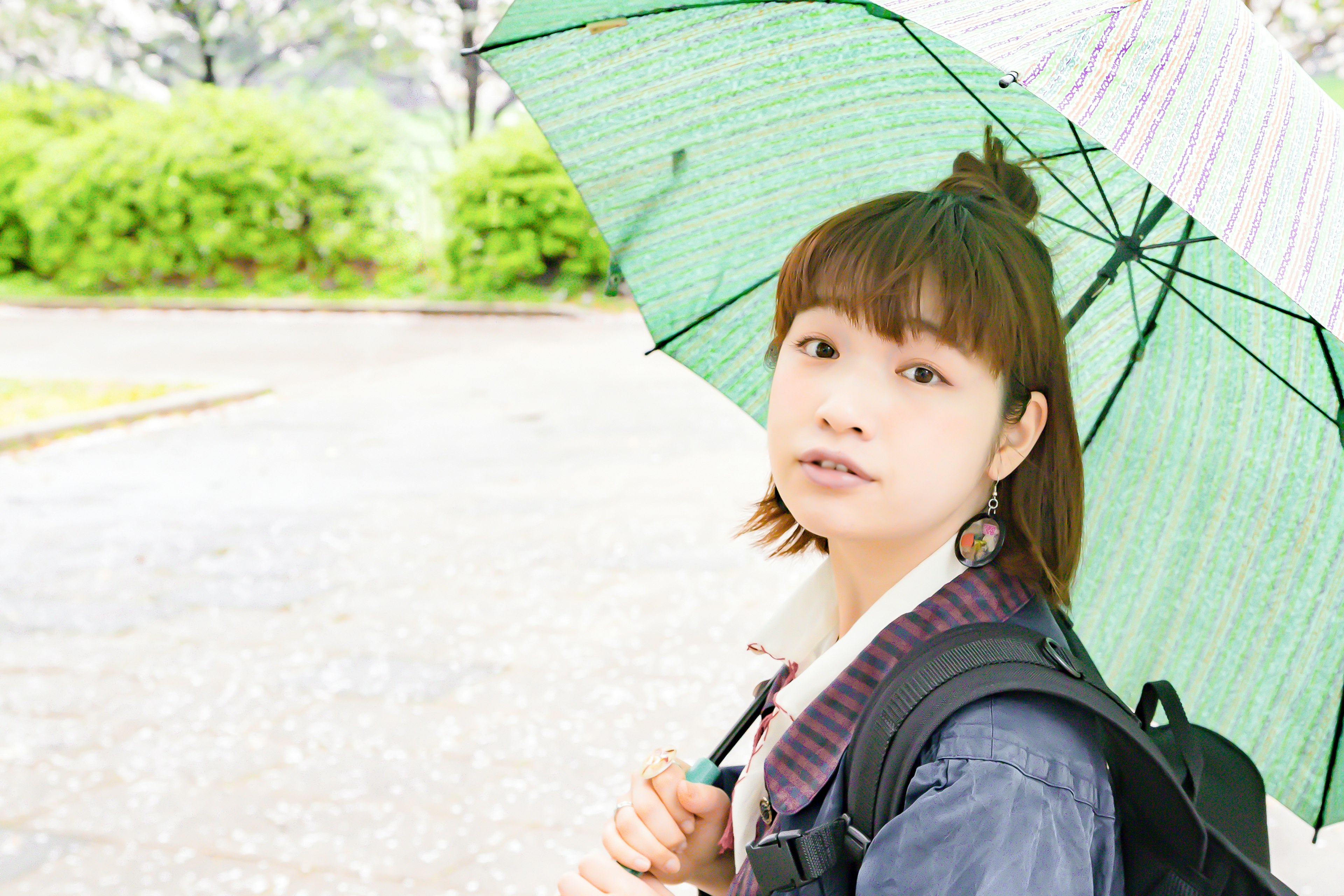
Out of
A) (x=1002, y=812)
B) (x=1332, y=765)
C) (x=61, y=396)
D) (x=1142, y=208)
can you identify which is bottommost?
(x=61, y=396)

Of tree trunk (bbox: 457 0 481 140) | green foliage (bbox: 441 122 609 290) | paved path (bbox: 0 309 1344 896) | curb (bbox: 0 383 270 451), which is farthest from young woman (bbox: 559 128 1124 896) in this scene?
tree trunk (bbox: 457 0 481 140)

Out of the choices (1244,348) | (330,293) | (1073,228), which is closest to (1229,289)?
(1244,348)

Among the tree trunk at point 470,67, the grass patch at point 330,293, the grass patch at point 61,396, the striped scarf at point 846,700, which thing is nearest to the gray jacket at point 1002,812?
the striped scarf at point 846,700

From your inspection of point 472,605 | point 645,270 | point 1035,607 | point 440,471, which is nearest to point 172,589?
point 472,605

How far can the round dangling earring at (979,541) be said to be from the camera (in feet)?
4.68

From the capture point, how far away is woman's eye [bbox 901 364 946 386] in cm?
137

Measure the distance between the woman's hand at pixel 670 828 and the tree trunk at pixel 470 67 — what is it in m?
22.7

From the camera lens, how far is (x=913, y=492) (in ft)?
4.49

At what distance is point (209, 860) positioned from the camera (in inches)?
129

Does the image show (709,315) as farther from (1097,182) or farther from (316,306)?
(316,306)

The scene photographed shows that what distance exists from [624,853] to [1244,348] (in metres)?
1.06

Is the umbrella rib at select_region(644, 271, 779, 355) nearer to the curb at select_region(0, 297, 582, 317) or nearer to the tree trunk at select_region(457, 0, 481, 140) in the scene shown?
the curb at select_region(0, 297, 582, 317)

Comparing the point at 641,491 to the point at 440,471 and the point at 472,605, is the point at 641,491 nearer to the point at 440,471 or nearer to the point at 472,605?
the point at 440,471

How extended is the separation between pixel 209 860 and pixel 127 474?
15.3 ft
